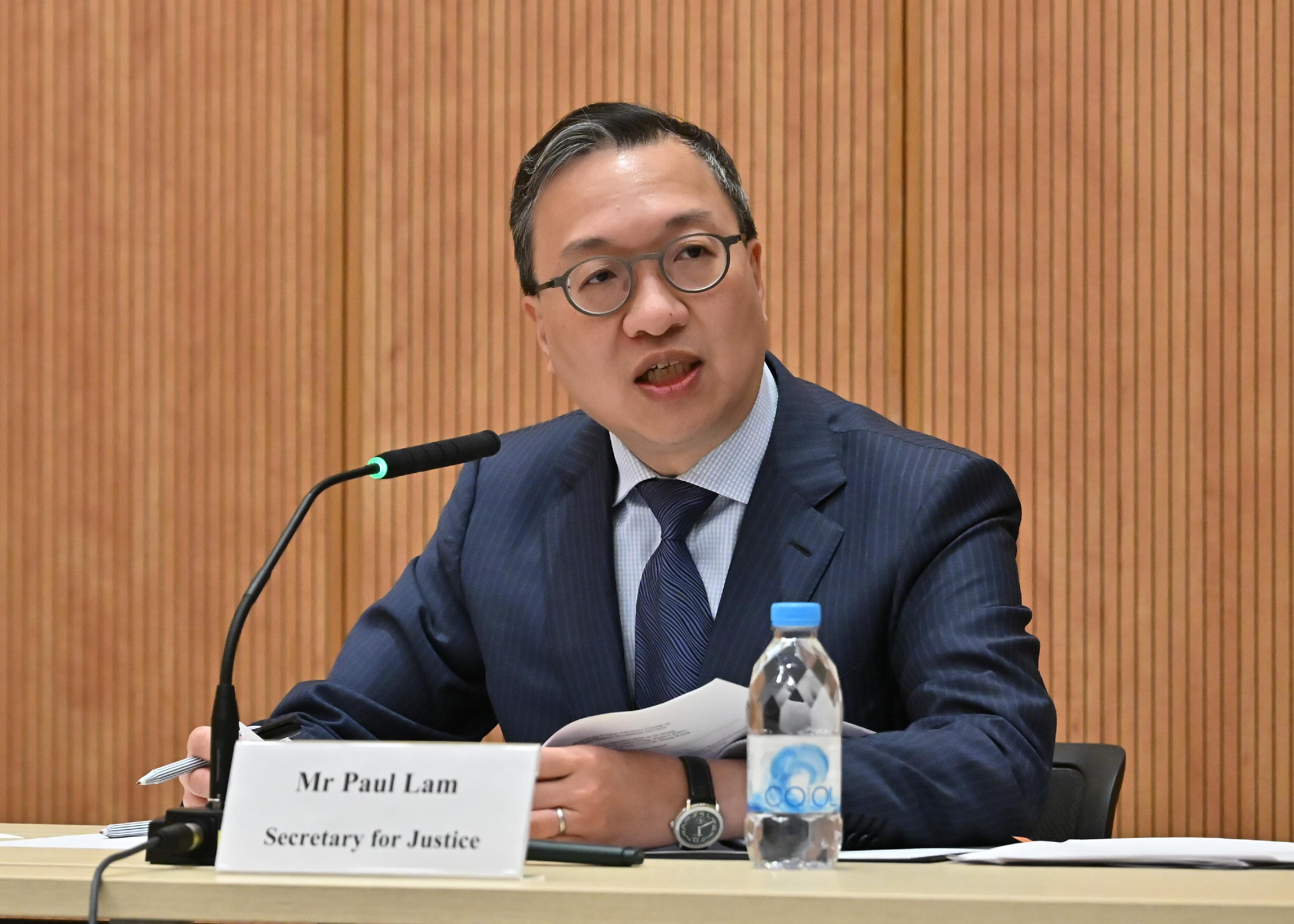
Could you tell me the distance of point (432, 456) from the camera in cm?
129

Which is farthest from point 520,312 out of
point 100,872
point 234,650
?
point 100,872

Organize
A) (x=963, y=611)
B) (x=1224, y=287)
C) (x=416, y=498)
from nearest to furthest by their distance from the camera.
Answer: (x=963, y=611), (x=1224, y=287), (x=416, y=498)

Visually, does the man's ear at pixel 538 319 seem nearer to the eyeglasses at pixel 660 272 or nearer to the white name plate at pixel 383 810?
the eyeglasses at pixel 660 272

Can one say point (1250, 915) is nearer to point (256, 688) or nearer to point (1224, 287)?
point (1224, 287)

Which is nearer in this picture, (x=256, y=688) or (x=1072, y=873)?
(x=1072, y=873)

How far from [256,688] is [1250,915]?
91.7 inches

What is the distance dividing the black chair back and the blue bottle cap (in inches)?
30.1

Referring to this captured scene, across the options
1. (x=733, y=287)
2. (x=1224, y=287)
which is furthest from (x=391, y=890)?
(x=1224, y=287)

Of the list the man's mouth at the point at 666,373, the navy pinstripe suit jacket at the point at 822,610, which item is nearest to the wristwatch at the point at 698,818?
the navy pinstripe suit jacket at the point at 822,610

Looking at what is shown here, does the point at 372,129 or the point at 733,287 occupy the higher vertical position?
the point at 372,129

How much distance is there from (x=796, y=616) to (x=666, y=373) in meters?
0.65

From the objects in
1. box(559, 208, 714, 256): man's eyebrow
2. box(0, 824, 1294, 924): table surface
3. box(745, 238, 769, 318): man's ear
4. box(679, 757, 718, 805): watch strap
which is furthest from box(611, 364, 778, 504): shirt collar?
box(0, 824, 1294, 924): table surface

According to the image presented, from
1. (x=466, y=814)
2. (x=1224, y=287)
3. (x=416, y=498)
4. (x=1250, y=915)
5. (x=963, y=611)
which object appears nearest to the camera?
(x=1250, y=915)

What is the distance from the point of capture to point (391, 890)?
0.86 m
